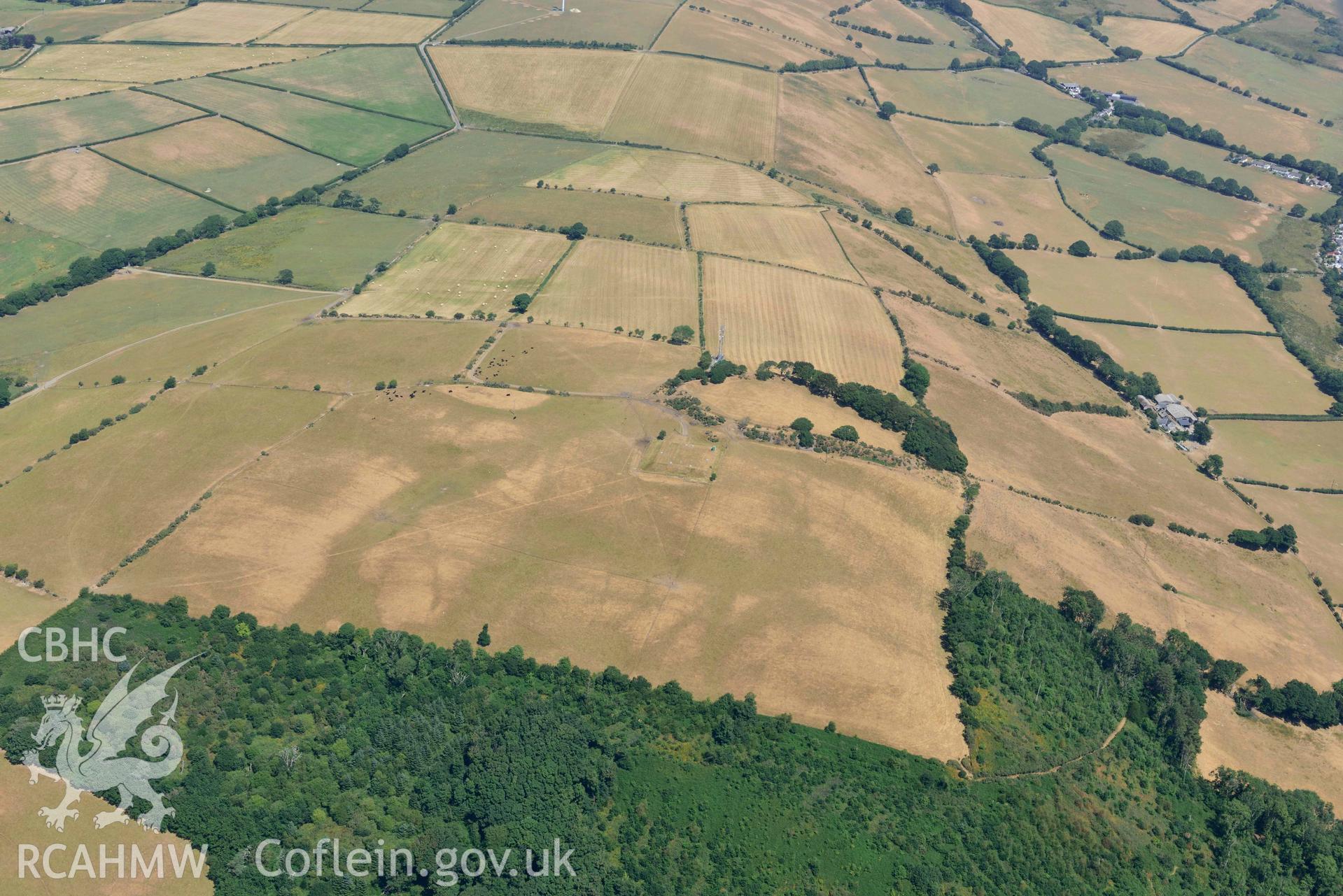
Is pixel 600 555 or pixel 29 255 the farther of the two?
pixel 29 255

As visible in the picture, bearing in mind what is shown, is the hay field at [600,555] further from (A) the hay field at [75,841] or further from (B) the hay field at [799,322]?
(B) the hay field at [799,322]

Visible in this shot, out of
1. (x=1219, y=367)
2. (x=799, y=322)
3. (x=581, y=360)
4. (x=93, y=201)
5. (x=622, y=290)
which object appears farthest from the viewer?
(x=93, y=201)

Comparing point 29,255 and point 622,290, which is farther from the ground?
point 622,290

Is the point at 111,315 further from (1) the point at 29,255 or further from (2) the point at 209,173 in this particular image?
(2) the point at 209,173

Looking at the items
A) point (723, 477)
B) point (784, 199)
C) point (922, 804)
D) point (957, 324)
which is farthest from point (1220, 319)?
point (922, 804)

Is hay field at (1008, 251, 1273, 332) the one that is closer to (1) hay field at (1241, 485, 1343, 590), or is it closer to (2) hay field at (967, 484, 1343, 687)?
(1) hay field at (1241, 485, 1343, 590)

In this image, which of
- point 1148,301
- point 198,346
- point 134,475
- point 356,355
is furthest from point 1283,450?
point 198,346

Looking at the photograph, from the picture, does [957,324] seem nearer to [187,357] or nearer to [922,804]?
[922,804]

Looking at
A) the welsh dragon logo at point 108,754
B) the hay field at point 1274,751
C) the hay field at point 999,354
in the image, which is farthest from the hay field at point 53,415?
the hay field at point 1274,751
